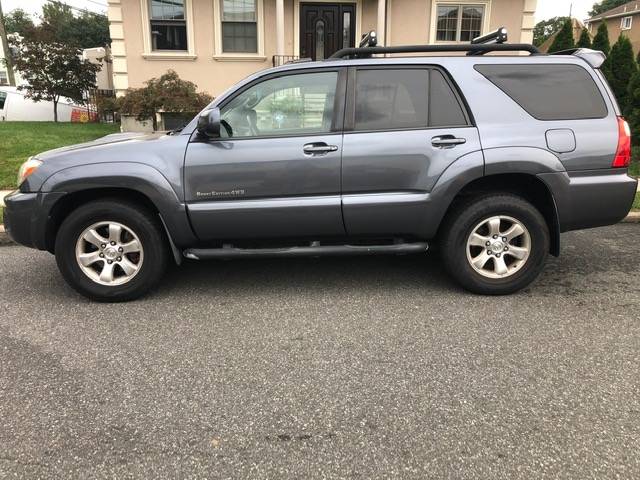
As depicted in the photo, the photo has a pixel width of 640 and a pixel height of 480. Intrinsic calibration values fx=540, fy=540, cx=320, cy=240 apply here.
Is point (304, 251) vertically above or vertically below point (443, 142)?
below

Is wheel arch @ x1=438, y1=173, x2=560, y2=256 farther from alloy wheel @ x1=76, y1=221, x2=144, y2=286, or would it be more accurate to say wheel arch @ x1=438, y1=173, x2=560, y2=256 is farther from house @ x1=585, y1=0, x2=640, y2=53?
house @ x1=585, y1=0, x2=640, y2=53

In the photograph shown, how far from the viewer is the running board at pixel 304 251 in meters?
4.12

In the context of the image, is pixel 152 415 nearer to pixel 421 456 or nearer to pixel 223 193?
pixel 421 456

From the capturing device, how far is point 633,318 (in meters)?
3.80

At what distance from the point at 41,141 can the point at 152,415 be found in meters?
10.3

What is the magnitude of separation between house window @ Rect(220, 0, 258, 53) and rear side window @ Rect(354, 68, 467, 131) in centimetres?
1024

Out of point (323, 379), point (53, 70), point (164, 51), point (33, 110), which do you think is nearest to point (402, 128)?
point (323, 379)

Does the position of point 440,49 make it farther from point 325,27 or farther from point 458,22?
point 458,22

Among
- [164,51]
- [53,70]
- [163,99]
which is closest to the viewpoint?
[163,99]

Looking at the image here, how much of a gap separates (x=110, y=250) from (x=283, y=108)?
5.56ft

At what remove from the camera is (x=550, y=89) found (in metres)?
4.11

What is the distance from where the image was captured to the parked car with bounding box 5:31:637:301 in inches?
156

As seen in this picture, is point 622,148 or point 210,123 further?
point 622,148

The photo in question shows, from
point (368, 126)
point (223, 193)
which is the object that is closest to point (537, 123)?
point (368, 126)
